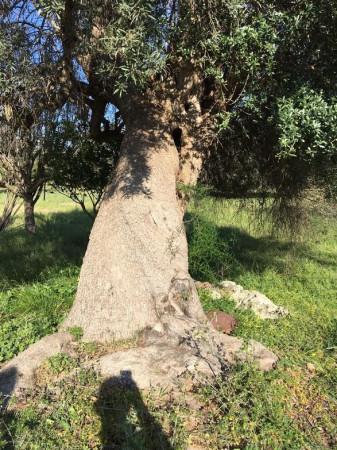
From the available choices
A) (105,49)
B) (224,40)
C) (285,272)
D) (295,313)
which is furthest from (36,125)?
(285,272)

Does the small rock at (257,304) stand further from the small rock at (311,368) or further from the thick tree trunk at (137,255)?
the thick tree trunk at (137,255)

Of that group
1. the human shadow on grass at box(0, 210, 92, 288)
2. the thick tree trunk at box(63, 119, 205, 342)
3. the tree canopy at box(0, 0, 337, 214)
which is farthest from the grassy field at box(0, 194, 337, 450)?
the tree canopy at box(0, 0, 337, 214)

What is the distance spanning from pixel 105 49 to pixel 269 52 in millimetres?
2155

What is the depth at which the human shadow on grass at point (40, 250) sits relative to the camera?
983 centimetres

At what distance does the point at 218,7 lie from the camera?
5.41 metres

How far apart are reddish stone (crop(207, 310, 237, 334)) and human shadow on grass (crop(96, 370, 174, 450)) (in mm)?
2012

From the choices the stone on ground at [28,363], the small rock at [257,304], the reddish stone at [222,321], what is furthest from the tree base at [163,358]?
the small rock at [257,304]

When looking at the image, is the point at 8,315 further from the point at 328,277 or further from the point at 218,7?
the point at 328,277

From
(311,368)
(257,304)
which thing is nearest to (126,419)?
(311,368)

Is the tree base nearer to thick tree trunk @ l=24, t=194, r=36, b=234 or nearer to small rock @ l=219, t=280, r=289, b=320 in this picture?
small rock @ l=219, t=280, r=289, b=320

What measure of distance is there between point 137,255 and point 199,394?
6.84ft

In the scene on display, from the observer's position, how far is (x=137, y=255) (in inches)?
230

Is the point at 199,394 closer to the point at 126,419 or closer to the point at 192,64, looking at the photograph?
the point at 126,419

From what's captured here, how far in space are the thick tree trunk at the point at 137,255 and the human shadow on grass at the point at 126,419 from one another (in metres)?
0.94
